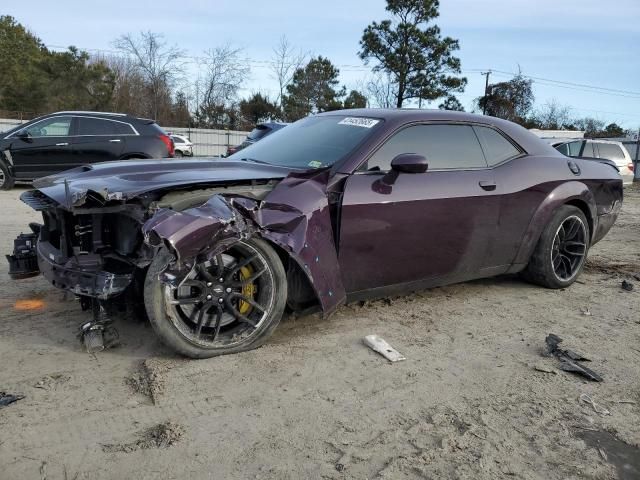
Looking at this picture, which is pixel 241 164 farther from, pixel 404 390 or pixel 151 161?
pixel 404 390

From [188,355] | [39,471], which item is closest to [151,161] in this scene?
[188,355]

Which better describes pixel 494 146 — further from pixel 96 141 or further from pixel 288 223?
pixel 96 141

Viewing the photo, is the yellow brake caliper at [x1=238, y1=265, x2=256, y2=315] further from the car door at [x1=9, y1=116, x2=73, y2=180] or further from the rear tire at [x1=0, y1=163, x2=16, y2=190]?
the rear tire at [x1=0, y1=163, x2=16, y2=190]

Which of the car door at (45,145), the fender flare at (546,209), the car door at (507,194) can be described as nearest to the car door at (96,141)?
the car door at (45,145)

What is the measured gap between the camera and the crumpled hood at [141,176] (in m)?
2.95

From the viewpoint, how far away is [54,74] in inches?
Result: 1384

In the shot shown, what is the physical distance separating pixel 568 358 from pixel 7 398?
10.5 ft

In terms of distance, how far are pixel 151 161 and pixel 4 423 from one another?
6.51 feet

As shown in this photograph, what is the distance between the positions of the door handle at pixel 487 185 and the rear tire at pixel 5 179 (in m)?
9.97

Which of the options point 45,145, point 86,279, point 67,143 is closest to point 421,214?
point 86,279

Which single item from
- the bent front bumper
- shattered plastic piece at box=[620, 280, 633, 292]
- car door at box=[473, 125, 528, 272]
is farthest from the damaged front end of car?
shattered plastic piece at box=[620, 280, 633, 292]

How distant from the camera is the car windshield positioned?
366 cm

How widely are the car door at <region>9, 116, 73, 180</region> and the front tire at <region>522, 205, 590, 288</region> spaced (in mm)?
9052

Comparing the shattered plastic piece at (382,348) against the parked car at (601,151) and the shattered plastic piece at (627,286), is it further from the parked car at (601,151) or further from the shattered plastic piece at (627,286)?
the parked car at (601,151)
